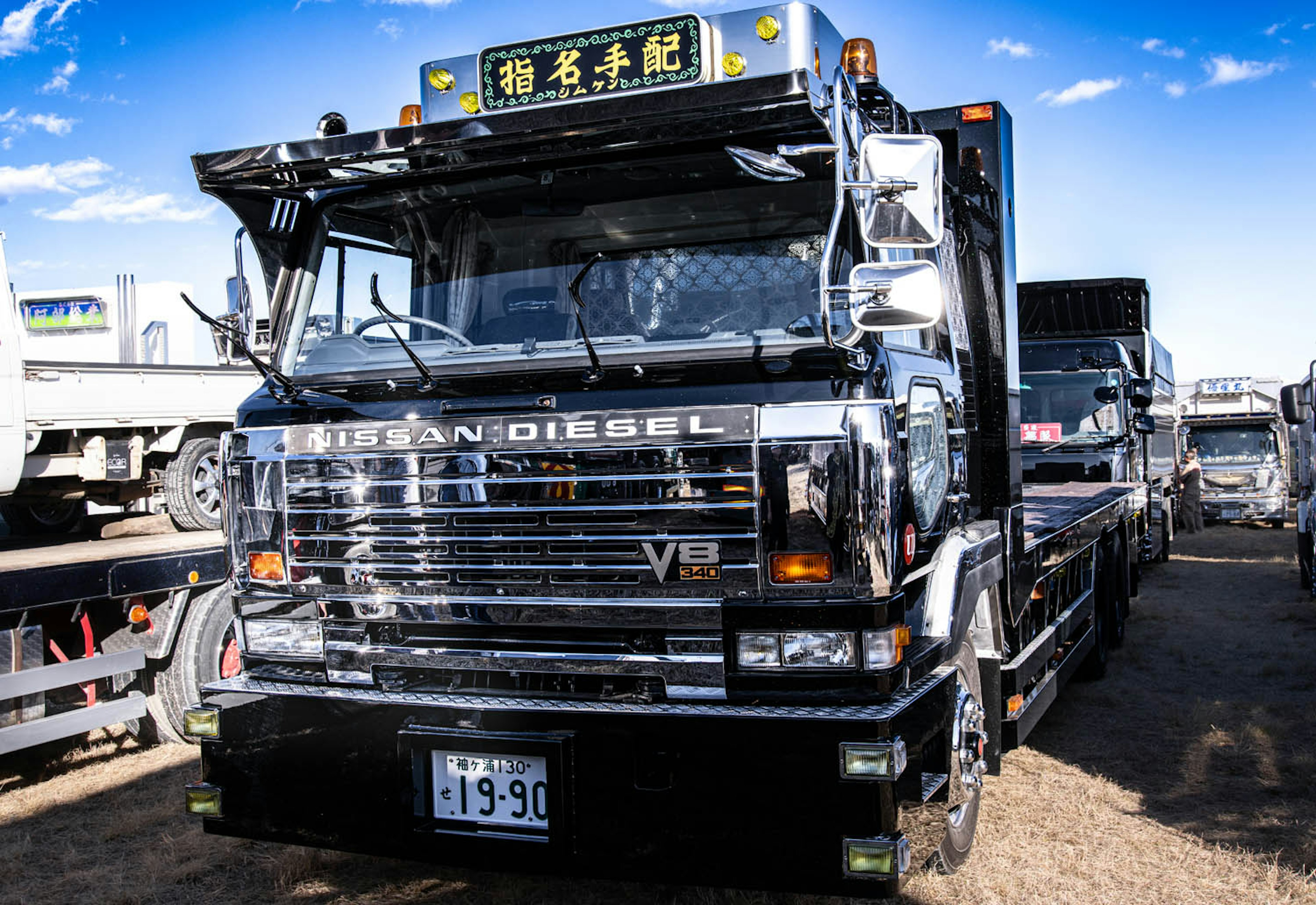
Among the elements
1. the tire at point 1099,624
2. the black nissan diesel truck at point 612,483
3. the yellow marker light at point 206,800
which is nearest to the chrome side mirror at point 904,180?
the black nissan diesel truck at point 612,483

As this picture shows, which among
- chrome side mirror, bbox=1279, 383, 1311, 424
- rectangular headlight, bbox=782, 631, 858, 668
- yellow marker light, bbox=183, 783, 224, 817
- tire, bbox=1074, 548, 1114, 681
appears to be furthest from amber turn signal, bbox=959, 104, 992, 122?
chrome side mirror, bbox=1279, 383, 1311, 424

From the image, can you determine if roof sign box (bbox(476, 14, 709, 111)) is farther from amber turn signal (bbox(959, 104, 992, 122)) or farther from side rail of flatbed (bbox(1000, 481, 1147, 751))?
side rail of flatbed (bbox(1000, 481, 1147, 751))

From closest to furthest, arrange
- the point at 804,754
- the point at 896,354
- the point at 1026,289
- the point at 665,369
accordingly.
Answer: the point at 804,754 → the point at 665,369 → the point at 896,354 → the point at 1026,289

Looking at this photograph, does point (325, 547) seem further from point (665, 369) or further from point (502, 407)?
point (665, 369)

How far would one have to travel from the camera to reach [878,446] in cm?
332

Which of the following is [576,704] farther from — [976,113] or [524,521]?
[976,113]

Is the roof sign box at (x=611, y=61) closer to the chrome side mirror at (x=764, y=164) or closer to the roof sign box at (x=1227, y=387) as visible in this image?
the chrome side mirror at (x=764, y=164)

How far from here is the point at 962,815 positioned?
4.36m

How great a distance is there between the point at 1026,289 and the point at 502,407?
11.7 metres

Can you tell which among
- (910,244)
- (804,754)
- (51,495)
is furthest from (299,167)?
(51,495)

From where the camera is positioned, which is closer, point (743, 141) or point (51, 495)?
point (743, 141)

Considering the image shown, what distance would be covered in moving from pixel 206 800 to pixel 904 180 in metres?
3.02

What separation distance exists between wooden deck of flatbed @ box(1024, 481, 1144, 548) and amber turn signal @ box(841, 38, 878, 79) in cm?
230

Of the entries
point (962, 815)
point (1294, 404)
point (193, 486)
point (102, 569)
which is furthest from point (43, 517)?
point (1294, 404)
